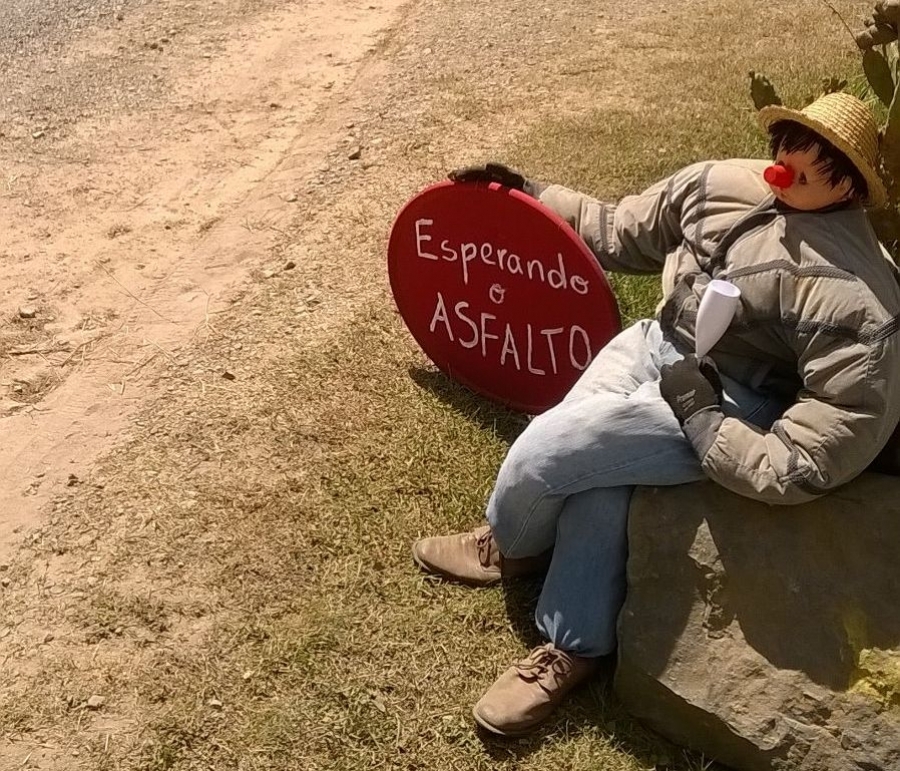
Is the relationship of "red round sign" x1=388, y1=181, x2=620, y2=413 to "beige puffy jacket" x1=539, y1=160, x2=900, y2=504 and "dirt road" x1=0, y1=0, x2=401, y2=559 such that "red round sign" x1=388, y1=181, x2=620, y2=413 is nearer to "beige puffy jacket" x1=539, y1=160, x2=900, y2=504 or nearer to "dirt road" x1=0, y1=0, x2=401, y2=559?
"beige puffy jacket" x1=539, y1=160, x2=900, y2=504

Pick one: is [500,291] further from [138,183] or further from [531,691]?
[138,183]

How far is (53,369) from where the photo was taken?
4.14 m

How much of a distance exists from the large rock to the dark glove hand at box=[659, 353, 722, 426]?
10.0 inches

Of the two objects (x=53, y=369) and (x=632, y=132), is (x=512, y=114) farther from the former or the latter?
(x=53, y=369)

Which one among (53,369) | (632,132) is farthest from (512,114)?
(53,369)

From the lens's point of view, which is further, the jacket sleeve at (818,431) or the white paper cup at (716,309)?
the white paper cup at (716,309)

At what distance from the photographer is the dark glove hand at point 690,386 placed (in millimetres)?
2518

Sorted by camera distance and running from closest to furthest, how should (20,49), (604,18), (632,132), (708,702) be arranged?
(708,702) → (632,132) → (20,49) → (604,18)

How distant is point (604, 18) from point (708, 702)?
5.38 metres

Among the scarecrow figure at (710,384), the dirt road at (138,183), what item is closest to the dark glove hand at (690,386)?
the scarecrow figure at (710,384)

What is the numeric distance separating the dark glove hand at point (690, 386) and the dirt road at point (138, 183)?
83.5 inches

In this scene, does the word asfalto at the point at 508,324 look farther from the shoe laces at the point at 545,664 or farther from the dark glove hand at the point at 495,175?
the shoe laces at the point at 545,664

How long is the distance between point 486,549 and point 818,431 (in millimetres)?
1189

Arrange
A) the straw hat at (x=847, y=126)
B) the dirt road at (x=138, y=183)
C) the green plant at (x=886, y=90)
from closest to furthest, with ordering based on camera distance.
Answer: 1. the straw hat at (x=847, y=126)
2. the green plant at (x=886, y=90)
3. the dirt road at (x=138, y=183)
